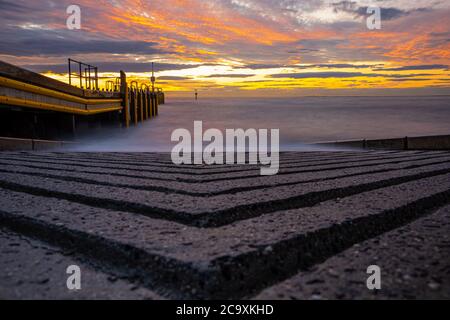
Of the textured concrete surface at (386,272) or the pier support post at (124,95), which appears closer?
the textured concrete surface at (386,272)

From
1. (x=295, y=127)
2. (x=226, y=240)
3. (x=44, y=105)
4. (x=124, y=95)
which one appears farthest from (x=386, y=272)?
(x=295, y=127)

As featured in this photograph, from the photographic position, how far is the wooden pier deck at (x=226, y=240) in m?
0.96

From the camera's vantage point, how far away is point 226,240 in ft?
3.92

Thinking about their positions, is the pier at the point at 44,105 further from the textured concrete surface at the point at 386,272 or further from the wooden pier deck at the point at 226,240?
the textured concrete surface at the point at 386,272

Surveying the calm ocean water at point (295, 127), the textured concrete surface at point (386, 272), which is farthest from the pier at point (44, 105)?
the textured concrete surface at point (386, 272)

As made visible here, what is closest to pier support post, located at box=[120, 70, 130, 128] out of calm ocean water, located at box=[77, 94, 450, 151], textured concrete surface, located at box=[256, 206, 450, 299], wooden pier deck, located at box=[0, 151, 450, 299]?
calm ocean water, located at box=[77, 94, 450, 151]

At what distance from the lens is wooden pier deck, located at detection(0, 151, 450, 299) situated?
96 cm

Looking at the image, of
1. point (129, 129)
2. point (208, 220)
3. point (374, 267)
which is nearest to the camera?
point (374, 267)

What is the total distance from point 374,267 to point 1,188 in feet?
7.10

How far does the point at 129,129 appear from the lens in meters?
19.3

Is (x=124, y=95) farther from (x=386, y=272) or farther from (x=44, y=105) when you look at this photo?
(x=386, y=272)

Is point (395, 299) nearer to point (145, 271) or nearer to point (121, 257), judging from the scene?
point (145, 271)

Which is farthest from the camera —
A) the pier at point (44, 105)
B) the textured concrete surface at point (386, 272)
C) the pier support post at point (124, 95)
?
the pier support post at point (124, 95)

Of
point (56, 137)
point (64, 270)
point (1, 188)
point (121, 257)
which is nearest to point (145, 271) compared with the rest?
point (121, 257)
